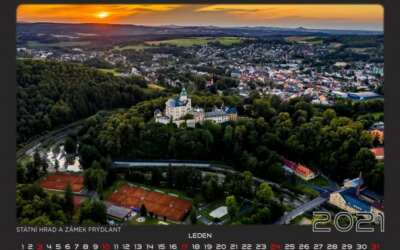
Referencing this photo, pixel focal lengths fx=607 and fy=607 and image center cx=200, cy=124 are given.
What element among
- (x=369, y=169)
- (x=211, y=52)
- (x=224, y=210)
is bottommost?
(x=224, y=210)

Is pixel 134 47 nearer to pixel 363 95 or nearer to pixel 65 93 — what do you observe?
pixel 65 93

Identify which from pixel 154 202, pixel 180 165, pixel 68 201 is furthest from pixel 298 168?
pixel 68 201

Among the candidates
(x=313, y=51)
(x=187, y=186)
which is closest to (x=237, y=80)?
(x=313, y=51)

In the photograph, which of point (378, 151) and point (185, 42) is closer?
point (378, 151)

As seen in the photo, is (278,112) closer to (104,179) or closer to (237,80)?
(237,80)

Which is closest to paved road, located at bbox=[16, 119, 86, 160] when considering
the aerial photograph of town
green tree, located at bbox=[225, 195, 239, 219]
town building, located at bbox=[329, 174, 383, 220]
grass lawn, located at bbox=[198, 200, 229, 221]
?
the aerial photograph of town

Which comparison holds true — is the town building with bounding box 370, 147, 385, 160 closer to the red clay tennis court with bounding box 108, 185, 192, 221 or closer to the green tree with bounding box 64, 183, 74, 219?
the red clay tennis court with bounding box 108, 185, 192, 221

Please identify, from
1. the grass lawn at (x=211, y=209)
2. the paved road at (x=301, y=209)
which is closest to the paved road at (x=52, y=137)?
the grass lawn at (x=211, y=209)
